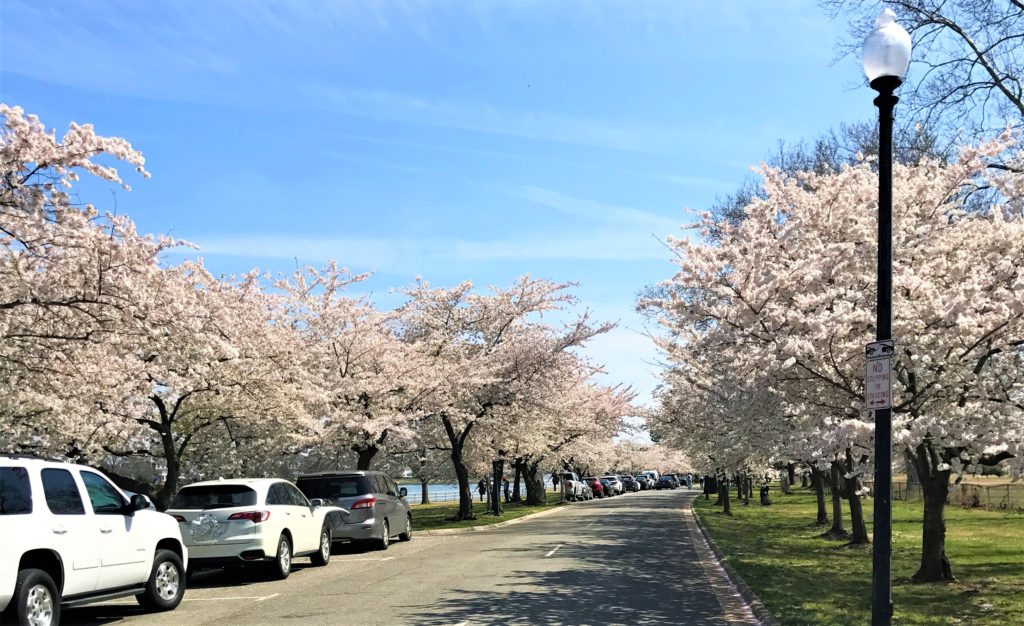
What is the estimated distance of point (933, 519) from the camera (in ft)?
43.3

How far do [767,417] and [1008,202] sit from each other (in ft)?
15.9

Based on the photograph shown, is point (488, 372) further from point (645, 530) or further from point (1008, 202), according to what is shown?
point (1008, 202)

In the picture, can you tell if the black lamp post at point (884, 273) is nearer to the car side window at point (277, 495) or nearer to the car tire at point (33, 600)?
the car tire at point (33, 600)

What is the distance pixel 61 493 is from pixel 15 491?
0.71 meters

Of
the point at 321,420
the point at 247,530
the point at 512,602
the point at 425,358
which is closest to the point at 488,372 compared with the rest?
the point at 425,358

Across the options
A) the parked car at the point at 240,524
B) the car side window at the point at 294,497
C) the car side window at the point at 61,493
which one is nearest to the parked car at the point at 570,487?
the car side window at the point at 294,497

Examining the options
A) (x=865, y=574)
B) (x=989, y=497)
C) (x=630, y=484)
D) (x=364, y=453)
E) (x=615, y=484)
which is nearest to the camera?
(x=865, y=574)

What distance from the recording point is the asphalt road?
1063cm

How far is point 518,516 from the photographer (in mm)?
36000

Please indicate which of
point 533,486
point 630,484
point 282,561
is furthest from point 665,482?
point 282,561

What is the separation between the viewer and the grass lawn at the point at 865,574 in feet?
35.1

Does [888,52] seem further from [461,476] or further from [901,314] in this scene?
[461,476]

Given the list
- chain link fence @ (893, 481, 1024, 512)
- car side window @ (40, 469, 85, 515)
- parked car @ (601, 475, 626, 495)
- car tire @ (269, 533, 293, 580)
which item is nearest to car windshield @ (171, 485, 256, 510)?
car tire @ (269, 533, 293, 580)

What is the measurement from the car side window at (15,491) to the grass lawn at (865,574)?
8.31 m
